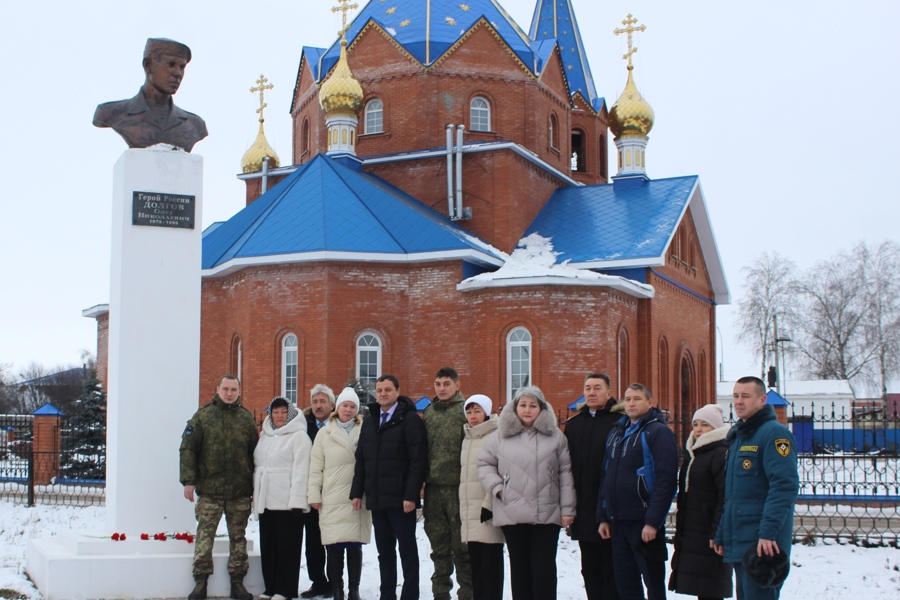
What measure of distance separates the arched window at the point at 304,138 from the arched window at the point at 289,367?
668 cm

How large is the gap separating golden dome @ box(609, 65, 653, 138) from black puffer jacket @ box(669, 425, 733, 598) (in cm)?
1774

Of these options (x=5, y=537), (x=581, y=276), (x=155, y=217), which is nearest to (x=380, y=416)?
(x=155, y=217)

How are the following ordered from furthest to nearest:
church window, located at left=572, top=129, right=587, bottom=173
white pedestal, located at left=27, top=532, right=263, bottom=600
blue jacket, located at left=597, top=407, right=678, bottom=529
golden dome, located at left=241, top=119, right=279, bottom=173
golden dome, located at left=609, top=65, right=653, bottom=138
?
1. church window, located at left=572, top=129, right=587, bottom=173
2. golden dome, located at left=241, top=119, right=279, bottom=173
3. golden dome, located at left=609, top=65, right=653, bottom=138
4. white pedestal, located at left=27, top=532, right=263, bottom=600
5. blue jacket, located at left=597, top=407, right=678, bottom=529

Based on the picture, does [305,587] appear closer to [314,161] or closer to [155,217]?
[155,217]

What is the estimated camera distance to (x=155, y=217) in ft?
26.5

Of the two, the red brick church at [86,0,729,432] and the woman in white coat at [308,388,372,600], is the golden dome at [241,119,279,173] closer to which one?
the red brick church at [86,0,729,432]

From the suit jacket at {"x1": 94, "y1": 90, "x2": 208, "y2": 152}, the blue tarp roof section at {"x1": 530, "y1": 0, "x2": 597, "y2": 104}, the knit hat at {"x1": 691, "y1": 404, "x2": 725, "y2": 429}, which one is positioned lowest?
the knit hat at {"x1": 691, "y1": 404, "x2": 725, "y2": 429}

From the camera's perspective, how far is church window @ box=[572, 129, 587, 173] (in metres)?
26.7

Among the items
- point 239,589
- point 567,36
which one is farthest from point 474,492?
point 567,36

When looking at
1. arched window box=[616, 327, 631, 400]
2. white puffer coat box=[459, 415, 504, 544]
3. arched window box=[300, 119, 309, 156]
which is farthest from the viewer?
arched window box=[300, 119, 309, 156]

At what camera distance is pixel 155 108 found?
8.42 m

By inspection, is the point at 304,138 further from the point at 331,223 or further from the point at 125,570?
the point at 125,570

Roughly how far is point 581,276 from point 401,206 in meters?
3.58

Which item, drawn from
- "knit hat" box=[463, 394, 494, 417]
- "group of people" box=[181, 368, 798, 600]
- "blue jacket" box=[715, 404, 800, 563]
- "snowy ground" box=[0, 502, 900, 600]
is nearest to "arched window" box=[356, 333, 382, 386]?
"snowy ground" box=[0, 502, 900, 600]
